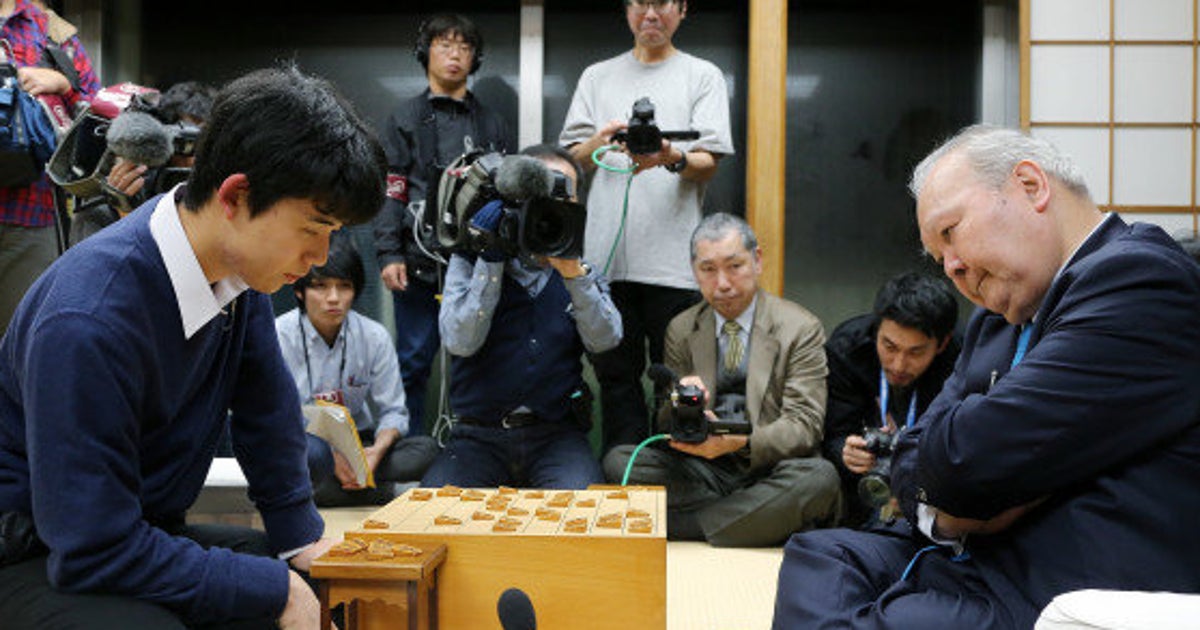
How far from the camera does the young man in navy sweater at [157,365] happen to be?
47.8 inches

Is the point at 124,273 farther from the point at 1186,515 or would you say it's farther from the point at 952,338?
the point at 952,338

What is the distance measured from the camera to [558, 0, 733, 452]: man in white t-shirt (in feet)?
10.6

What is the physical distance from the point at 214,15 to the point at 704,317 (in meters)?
2.56

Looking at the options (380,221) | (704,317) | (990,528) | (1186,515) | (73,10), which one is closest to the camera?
(1186,515)

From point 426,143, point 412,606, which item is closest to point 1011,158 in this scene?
point 412,606

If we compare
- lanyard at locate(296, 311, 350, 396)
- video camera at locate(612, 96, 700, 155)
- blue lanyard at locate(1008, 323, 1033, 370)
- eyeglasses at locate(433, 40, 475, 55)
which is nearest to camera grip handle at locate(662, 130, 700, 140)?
video camera at locate(612, 96, 700, 155)

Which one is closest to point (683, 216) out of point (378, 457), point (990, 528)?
point (378, 457)

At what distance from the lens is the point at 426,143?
11.3ft

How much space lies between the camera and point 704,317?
307cm

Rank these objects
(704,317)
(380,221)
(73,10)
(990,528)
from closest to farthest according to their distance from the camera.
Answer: (990,528), (704,317), (380,221), (73,10)

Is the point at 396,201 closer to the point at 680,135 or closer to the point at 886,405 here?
the point at 680,135

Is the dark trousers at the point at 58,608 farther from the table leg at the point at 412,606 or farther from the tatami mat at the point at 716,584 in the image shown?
the tatami mat at the point at 716,584

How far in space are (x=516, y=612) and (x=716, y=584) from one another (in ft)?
3.97

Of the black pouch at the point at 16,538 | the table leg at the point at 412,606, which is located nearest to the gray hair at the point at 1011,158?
the table leg at the point at 412,606
